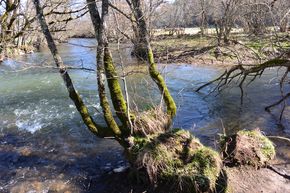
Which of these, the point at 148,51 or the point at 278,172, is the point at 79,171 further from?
the point at 278,172

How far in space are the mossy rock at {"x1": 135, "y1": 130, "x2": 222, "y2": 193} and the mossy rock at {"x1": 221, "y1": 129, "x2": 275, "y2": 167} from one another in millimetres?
656

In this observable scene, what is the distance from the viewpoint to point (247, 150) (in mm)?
7508

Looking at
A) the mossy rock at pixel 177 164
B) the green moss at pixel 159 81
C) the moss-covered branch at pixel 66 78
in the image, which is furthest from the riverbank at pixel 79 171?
the green moss at pixel 159 81

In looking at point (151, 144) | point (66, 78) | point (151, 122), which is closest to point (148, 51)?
point (151, 122)

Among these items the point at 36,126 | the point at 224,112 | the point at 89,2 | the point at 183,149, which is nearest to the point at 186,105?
the point at 224,112

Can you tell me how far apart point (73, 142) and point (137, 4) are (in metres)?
4.33

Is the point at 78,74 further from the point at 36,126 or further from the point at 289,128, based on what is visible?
the point at 289,128

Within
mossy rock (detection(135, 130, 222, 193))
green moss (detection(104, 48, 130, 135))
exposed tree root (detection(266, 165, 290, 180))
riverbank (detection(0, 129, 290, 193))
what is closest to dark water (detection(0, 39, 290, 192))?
riverbank (detection(0, 129, 290, 193))

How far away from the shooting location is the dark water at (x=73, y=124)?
8.16 metres

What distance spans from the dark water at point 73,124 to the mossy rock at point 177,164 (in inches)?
51.8

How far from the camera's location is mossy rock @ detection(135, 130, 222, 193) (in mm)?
6453

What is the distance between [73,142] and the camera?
10.4 meters

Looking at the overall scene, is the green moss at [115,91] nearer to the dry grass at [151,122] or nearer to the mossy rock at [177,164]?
the dry grass at [151,122]

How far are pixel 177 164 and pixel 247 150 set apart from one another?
5.46ft
